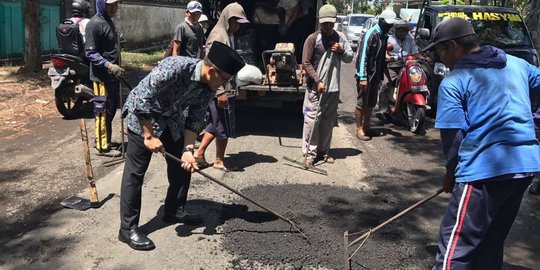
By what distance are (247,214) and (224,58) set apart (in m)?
1.71

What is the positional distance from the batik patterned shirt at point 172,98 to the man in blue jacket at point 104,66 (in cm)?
217

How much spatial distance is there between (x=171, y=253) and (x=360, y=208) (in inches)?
77.6

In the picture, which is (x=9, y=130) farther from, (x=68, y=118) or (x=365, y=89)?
(x=365, y=89)

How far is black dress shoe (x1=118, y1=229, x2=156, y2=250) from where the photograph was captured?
376cm

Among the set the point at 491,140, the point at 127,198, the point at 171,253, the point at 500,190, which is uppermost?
the point at 491,140

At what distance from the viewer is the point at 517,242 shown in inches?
164

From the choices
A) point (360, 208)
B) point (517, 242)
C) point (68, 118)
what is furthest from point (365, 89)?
point (68, 118)

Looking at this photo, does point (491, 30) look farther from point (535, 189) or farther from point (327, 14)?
point (327, 14)

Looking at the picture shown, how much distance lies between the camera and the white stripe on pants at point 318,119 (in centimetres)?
607

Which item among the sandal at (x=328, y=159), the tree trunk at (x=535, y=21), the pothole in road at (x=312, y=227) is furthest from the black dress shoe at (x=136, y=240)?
the tree trunk at (x=535, y=21)

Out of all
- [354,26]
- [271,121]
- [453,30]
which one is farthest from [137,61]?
[354,26]

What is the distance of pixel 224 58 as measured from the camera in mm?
3387

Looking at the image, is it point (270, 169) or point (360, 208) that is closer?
Result: point (360, 208)

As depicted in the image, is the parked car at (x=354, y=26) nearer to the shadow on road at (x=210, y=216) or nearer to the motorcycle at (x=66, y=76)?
the motorcycle at (x=66, y=76)
